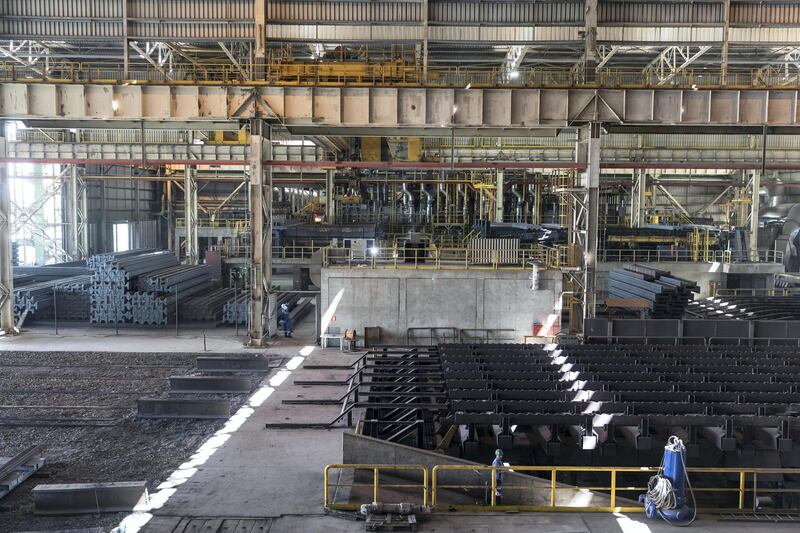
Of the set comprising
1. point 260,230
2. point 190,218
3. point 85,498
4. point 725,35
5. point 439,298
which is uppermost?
point 725,35

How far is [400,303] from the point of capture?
68.9ft

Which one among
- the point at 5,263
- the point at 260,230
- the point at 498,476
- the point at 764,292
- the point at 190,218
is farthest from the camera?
the point at 190,218

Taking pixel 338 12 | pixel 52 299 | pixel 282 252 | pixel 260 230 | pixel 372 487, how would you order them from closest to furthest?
pixel 372 487 → pixel 338 12 → pixel 260 230 → pixel 52 299 → pixel 282 252

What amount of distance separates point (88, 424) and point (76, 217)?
24.2 metres

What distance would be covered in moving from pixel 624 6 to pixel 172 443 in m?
18.5

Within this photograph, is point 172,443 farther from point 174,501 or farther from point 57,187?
point 57,187

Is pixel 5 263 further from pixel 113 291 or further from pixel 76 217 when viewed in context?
pixel 76 217

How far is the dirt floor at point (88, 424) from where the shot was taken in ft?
35.4

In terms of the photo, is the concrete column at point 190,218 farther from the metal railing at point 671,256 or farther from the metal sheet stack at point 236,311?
the metal railing at point 671,256

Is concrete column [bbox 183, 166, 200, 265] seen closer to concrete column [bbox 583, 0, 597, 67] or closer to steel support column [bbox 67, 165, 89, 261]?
steel support column [bbox 67, 165, 89, 261]

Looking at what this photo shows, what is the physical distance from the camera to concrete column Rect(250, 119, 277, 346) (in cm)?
2064

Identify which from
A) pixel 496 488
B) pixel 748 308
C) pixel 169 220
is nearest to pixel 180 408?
pixel 496 488

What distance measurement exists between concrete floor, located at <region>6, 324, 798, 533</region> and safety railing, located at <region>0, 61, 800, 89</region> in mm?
11011

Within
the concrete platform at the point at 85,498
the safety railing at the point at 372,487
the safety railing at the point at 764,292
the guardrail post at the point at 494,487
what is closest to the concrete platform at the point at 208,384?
the safety railing at the point at 372,487
